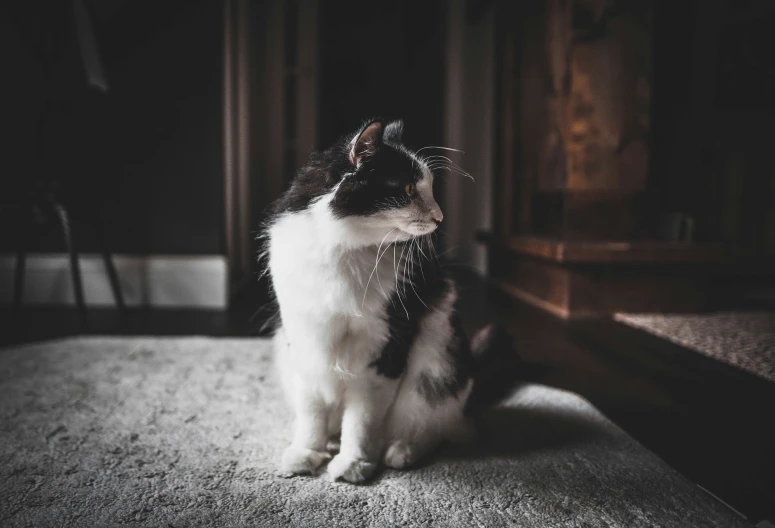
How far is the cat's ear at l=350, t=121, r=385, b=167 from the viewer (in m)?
0.90

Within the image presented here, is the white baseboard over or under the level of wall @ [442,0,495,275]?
under

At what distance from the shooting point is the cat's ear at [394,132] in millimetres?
1034

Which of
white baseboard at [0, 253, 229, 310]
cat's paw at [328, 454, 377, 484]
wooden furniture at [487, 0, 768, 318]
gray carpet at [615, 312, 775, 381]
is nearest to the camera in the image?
cat's paw at [328, 454, 377, 484]

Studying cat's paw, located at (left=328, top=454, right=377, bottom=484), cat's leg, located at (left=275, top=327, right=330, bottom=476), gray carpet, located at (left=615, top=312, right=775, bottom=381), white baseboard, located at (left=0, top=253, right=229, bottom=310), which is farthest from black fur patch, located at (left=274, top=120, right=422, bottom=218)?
white baseboard, located at (left=0, top=253, right=229, bottom=310)

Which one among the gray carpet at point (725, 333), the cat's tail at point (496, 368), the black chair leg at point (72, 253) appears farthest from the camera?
the black chair leg at point (72, 253)

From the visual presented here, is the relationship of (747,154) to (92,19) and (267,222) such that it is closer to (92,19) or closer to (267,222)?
(267,222)

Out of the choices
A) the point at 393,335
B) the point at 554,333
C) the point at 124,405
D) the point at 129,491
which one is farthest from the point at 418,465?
the point at 554,333

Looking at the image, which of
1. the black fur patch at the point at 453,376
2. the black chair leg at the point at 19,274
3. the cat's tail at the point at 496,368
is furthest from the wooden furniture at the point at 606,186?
the black chair leg at the point at 19,274

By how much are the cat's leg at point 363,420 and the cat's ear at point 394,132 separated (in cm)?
48

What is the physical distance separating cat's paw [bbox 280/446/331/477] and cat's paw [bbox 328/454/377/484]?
0.13 ft

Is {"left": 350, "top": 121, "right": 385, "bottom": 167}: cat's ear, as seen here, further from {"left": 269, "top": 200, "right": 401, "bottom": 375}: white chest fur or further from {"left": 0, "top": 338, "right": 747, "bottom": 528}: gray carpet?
{"left": 0, "top": 338, "right": 747, "bottom": 528}: gray carpet

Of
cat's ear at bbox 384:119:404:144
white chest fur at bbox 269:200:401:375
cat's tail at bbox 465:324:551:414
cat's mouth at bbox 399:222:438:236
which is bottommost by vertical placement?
cat's tail at bbox 465:324:551:414

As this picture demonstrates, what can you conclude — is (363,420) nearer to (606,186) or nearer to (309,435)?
(309,435)

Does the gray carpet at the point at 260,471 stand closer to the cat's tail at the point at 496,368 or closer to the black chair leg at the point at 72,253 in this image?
the cat's tail at the point at 496,368
